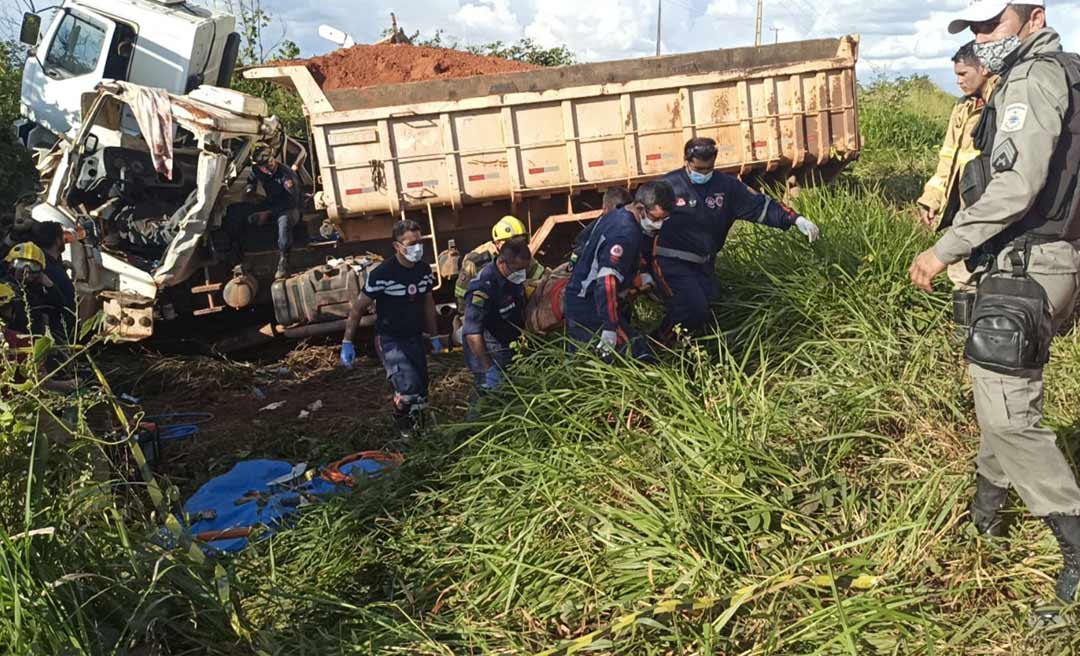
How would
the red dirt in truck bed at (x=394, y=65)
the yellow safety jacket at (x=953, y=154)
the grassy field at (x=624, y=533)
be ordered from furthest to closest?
the red dirt in truck bed at (x=394, y=65), the yellow safety jacket at (x=953, y=154), the grassy field at (x=624, y=533)

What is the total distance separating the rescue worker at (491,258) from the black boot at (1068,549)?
3149 millimetres

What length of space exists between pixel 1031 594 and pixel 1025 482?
423mm

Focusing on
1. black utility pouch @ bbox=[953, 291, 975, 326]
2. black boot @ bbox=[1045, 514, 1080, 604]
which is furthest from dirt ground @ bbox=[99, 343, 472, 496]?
black boot @ bbox=[1045, 514, 1080, 604]

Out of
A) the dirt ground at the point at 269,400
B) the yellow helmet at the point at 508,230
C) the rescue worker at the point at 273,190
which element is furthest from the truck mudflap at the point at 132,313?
the yellow helmet at the point at 508,230

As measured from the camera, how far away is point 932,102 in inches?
607

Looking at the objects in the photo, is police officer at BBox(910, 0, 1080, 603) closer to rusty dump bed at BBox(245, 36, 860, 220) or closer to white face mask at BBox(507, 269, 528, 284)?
white face mask at BBox(507, 269, 528, 284)

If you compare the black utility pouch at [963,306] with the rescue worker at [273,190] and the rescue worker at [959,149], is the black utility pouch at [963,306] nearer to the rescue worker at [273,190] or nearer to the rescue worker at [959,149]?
the rescue worker at [959,149]

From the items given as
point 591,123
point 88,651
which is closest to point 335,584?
point 88,651

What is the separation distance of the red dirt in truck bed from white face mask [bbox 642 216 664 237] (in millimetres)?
7616

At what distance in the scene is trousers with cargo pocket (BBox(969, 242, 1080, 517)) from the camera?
2.71 meters

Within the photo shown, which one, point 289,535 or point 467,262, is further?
point 467,262

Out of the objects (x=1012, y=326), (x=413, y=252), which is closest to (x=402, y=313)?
(x=413, y=252)

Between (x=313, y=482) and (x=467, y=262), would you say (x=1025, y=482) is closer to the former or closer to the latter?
(x=313, y=482)

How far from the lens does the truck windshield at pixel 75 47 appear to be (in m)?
8.73
